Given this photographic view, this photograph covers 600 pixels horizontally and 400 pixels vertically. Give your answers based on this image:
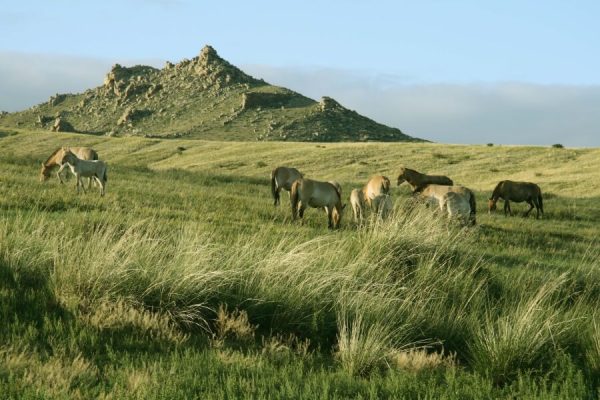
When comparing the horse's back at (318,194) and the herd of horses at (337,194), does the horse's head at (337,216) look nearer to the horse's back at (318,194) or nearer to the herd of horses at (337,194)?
the herd of horses at (337,194)

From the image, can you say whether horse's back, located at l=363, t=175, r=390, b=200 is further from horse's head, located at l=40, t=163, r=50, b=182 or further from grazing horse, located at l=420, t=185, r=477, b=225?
horse's head, located at l=40, t=163, r=50, b=182

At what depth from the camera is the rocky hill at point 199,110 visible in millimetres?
124188

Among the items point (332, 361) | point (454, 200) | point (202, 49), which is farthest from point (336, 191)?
point (202, 49)

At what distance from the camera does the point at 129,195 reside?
69.5 feet

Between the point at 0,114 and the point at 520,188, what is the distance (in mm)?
163990

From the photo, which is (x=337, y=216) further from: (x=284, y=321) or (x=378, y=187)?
(x=284, y=321)

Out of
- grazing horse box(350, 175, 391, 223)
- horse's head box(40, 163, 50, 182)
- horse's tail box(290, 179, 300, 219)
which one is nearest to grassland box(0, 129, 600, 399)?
horse's tail box(290, 179, 300, 219)

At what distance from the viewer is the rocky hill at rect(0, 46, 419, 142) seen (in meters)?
124

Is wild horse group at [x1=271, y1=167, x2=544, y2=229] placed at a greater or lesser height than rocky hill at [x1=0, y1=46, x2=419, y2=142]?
lesser

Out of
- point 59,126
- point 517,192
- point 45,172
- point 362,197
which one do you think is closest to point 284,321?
point 362,197

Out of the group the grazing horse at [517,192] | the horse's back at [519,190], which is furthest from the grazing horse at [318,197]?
the horse's back at [519,190]

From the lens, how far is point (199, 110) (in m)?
146

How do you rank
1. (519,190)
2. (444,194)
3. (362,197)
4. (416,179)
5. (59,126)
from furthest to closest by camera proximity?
(59,126), (519,190), (416,179), (444,194), (362,197)

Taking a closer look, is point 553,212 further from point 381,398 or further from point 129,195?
point 381,398
